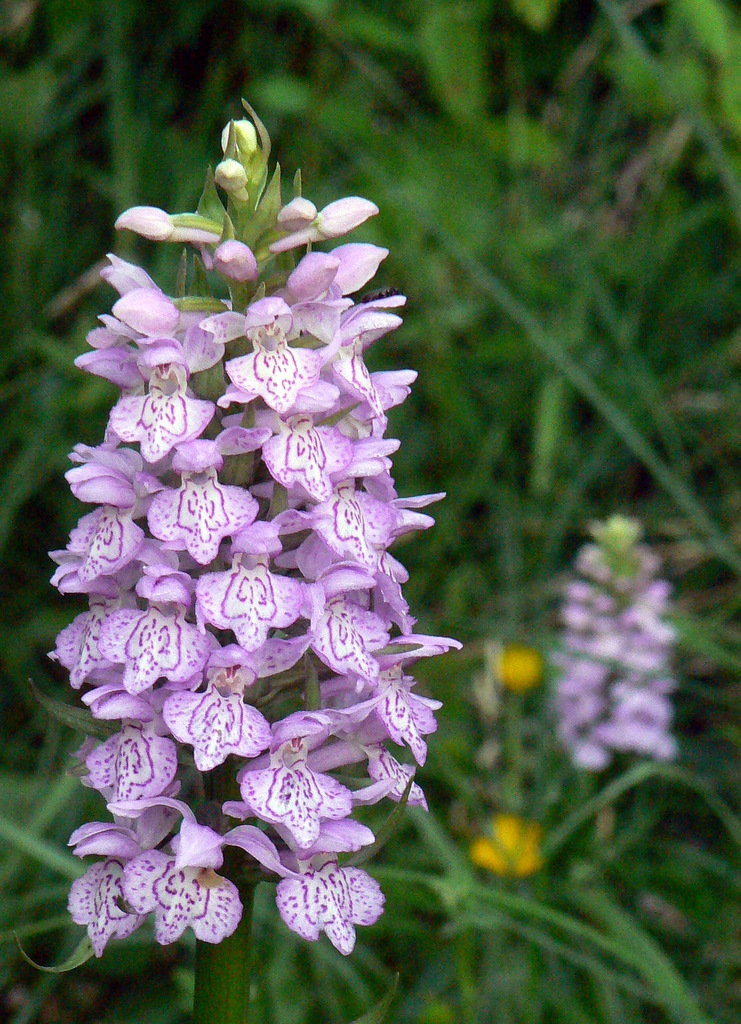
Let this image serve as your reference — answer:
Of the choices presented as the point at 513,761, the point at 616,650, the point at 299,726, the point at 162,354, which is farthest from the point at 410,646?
the point at 616,650

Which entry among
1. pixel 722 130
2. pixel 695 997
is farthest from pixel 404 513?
pixel 722 130

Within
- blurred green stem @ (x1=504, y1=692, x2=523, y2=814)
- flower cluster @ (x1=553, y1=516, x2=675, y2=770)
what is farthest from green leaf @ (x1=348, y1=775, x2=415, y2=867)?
flower cluster @ (x1=553, y1=516, x2=675, y2=770)

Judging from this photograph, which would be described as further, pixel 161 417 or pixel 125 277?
pixel 125 277

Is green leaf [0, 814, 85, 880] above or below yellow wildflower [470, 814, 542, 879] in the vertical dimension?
above

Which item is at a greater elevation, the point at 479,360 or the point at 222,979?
the point at 479,360

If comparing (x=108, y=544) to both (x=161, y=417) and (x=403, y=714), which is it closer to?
(x=161, y=417)

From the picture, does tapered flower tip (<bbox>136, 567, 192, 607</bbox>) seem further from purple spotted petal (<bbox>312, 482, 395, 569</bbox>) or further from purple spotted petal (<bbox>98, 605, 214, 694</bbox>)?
purple spotted petal (<bbox>312, 482, 395, 569</bbox>)
